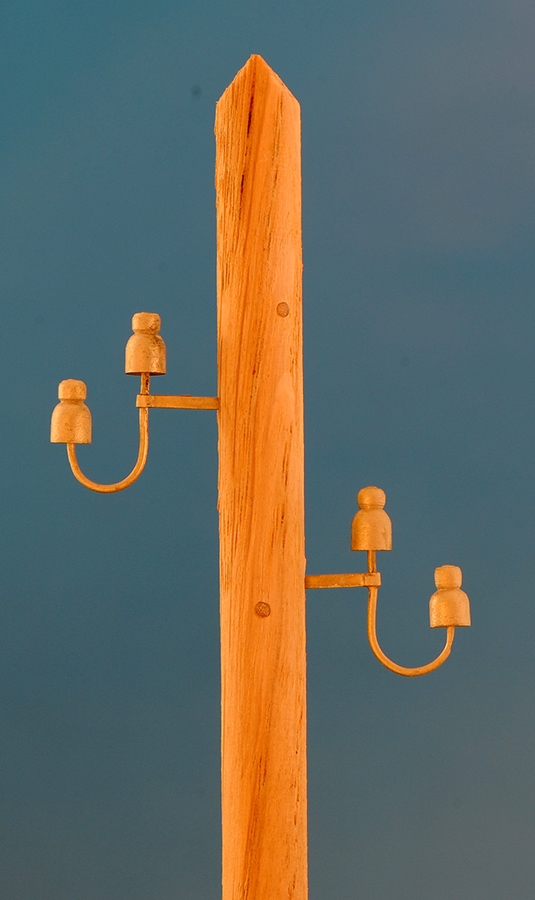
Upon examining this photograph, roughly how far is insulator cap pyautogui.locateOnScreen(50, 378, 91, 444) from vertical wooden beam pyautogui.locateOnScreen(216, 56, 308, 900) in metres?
0.22

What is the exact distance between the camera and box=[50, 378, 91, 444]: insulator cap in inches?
75.1

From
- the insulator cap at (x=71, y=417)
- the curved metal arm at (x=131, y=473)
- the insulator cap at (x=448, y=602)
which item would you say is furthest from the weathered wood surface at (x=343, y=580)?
the insulator cap at (x=71, y=417)

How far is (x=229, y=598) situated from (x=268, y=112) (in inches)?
31.1

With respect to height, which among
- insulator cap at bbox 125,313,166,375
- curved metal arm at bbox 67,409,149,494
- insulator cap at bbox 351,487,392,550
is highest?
insulator cap at bbox 125,313,166,375

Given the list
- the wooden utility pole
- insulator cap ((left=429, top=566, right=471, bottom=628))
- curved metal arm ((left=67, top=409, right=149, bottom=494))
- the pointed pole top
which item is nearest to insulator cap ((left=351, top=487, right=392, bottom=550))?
the wooden utility pole

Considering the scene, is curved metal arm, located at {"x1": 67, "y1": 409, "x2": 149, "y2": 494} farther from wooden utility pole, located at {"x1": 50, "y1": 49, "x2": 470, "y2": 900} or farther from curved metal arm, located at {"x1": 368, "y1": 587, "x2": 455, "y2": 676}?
curved metal arm, located at {"x1": 368, "y1": 587, "x2": 455, "y2": 676}

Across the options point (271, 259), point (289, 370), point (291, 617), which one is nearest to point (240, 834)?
point (291, 617)

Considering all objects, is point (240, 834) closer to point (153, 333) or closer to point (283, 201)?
point (153, 333)

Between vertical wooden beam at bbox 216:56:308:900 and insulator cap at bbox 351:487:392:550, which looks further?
insulator cap at bbox 351:487:392:550

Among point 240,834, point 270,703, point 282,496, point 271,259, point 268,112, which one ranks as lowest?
point 240,834

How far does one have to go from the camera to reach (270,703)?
1.84 m

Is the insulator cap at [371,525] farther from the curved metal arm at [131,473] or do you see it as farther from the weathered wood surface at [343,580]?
the curved metal arm at [131,473]

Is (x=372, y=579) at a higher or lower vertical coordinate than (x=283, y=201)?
lower

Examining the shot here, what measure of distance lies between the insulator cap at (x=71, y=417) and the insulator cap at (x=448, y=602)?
24.9 inches
